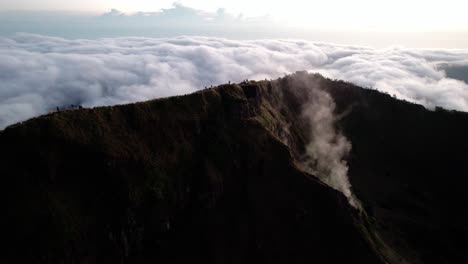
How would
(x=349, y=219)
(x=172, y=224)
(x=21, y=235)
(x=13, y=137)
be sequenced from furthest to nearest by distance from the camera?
(x=349, y=219)
(x=172, y=224)
(x=13, y=137)
(x=21, y=235)

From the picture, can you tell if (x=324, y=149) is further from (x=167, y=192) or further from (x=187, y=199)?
(x=167, y=192)

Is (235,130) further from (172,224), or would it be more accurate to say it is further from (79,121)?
(79,121)

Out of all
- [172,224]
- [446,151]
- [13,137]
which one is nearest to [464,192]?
[446,151]

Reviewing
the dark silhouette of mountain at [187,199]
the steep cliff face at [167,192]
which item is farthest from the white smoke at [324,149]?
the steep cliff face at [167,192]

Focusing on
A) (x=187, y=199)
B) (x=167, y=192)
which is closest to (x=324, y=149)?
(x=187, y=199)

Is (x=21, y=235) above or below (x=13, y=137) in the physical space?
below

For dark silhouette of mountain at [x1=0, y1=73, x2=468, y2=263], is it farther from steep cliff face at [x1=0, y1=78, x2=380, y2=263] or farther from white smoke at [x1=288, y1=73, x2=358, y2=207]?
white smoke at [x1=288, y1=73, x2=358, y2=207]

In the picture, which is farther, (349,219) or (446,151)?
(446,151)

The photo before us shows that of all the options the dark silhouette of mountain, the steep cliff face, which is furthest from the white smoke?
the steep cliff face
